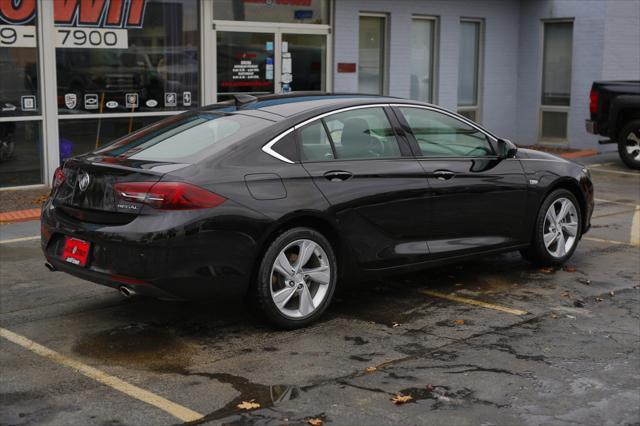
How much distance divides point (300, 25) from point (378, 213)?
30.8ft

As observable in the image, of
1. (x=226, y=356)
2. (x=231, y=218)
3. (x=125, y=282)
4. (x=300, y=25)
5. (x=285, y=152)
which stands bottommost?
(x=226, y=356)

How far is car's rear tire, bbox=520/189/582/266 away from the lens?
26.3ft

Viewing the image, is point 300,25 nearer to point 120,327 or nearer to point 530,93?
point 530,93

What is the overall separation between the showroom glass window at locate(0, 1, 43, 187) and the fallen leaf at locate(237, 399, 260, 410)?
8514mm

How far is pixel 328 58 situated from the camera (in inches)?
635

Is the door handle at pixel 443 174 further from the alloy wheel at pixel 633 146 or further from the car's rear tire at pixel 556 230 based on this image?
the alloy wheel at pixel 633 146

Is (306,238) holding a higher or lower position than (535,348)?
higher

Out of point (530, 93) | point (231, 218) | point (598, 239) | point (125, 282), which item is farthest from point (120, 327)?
point (530, 93)

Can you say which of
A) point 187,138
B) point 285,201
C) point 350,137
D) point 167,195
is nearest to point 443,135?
point 350,137

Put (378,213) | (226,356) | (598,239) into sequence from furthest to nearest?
(598,239)
(378,213)
(226,356)

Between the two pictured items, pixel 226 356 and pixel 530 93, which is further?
pixel 530 93

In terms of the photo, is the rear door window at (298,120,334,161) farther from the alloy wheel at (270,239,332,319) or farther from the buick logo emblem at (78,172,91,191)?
the buick logo emblem at (78,172,91,191)

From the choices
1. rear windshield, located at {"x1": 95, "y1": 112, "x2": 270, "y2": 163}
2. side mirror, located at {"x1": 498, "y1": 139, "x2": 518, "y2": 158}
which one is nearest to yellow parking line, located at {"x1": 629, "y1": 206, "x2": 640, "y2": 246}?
side mirror, located at {"x1": 498, "y1": 139, "x2": 518, "y2": 158}

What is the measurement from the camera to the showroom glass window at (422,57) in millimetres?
17594
